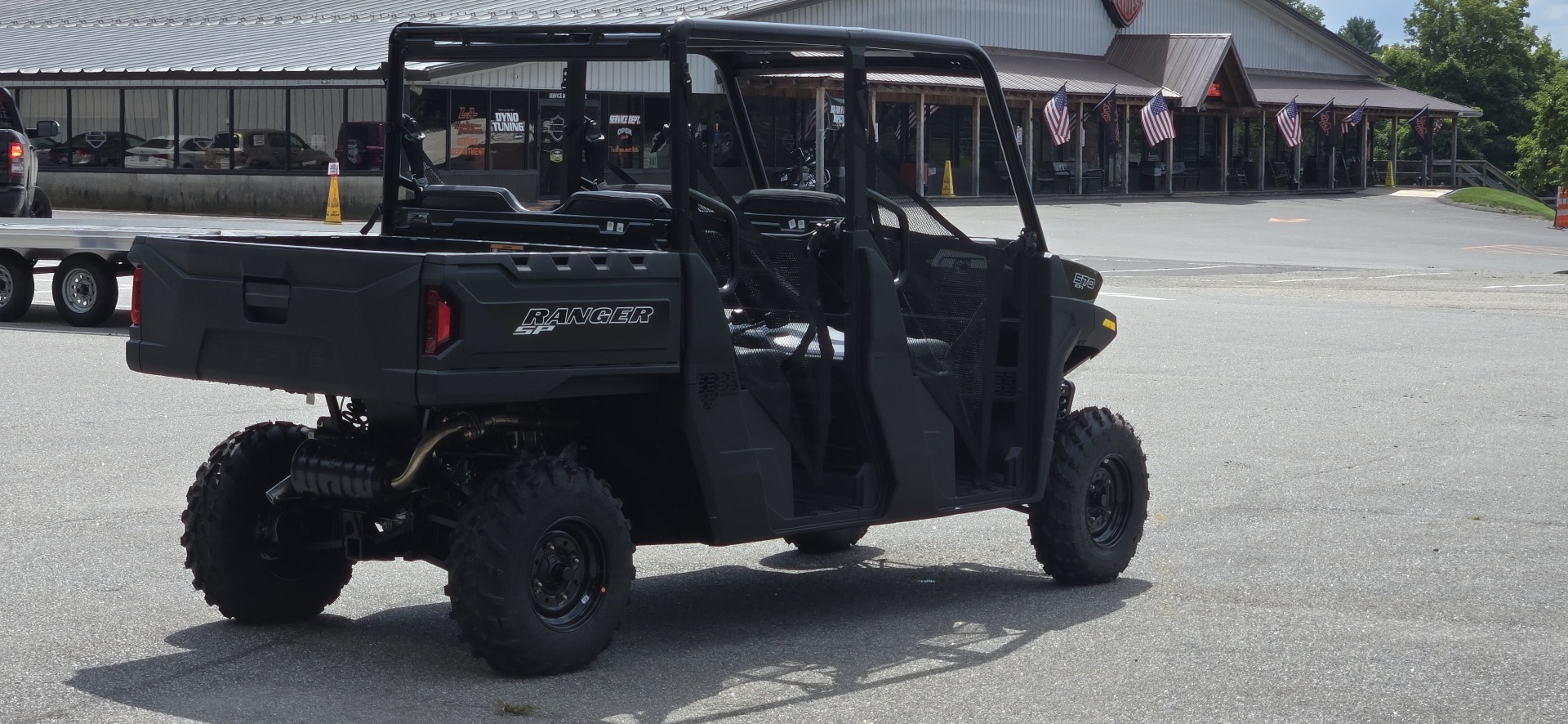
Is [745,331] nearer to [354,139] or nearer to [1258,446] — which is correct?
[1258,446]

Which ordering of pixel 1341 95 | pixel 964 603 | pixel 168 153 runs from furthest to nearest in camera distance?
pixel 1341 95
pixel 168 153
pixel 964 603

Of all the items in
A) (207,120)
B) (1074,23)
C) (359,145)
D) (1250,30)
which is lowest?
(359,145)

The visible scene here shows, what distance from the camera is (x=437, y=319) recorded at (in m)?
5.18

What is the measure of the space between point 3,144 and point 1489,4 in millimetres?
99968

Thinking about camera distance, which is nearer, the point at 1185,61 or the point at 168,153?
the point at 168,153

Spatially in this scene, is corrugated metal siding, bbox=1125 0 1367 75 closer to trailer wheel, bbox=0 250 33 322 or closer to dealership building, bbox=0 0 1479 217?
dealership building, bbox=0 0 1479 217

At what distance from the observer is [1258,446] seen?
35.9ft

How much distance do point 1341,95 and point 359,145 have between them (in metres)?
36.6

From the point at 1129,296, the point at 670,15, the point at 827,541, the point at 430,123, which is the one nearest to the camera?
the point at 430,123

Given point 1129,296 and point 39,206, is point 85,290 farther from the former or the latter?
point 1129,296

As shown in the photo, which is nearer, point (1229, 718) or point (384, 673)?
point (1229, 718)

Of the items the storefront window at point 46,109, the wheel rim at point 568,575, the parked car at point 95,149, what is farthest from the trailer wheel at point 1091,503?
the storefront window at point 46,109

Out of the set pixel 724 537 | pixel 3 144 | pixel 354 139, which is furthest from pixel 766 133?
pixel 354 139

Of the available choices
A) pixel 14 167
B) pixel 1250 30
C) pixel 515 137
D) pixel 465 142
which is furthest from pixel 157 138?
pixel 1250 30
